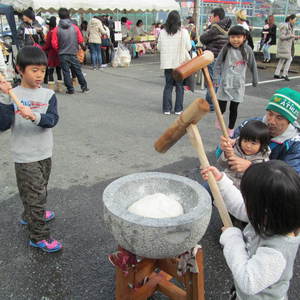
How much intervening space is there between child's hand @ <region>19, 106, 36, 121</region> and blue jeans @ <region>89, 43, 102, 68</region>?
8801 mm

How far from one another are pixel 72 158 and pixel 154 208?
2459 mm

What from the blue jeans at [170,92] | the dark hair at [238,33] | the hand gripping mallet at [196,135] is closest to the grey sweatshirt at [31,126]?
the hand gripping mallet at [196,135]

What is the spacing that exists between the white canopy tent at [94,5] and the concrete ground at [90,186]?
4.09 m

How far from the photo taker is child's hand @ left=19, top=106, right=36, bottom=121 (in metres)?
1.95

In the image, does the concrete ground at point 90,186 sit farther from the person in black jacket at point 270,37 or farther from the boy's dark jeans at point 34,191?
the person in black jacket at point 270,37

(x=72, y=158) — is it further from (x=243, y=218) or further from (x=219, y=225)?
(x=243, y=218)

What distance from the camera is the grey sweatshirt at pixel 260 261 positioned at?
3.83 ft

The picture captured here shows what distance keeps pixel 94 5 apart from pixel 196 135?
33.3 feet

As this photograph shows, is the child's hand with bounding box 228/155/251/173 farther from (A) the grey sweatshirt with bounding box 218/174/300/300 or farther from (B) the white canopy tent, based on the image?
(B) the white canopy tent

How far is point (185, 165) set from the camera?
12.4 feet

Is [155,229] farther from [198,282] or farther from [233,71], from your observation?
[233,71]

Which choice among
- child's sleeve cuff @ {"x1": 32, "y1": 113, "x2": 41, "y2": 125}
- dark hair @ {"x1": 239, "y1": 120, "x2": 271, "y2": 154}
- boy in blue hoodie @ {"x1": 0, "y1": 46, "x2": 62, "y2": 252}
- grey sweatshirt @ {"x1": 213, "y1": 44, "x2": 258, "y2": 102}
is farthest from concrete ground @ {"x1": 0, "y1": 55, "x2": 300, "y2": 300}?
child's sleeve cuff @ {"x1": 32, "y1": 113, "x2": 41, "y2": 125}

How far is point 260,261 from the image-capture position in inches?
46.4

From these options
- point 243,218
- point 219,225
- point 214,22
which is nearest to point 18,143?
point 243,218
